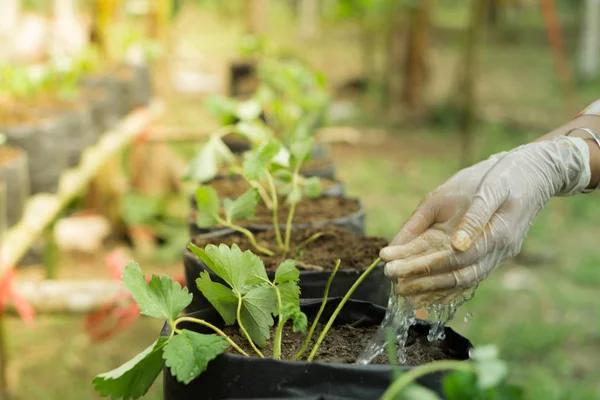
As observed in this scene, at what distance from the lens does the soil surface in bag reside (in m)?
2.21

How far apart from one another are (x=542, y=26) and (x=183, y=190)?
509 inches

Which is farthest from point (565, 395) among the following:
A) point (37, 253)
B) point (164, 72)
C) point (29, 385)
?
point (164, 72)

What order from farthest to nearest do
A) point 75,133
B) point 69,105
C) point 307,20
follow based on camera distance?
point 307,20
point 69,105
point 75,133

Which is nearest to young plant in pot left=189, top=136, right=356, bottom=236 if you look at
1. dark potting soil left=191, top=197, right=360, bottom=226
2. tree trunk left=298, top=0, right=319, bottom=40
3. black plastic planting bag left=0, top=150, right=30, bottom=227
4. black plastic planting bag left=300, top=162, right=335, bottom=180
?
dark potting soil left=191, top=197, right=360, bottom=226

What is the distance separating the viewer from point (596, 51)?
12.0 metres

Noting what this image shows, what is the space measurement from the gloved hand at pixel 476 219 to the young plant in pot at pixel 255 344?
0.09 metres

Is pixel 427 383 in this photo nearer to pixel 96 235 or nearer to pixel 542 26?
pixel 96 235

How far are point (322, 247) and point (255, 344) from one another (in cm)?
49

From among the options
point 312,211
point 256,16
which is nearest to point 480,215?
point 312,211

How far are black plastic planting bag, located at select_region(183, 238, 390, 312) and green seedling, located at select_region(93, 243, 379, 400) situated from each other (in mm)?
207

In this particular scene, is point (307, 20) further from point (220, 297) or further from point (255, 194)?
point (220, 297)

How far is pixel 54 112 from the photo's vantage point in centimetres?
406

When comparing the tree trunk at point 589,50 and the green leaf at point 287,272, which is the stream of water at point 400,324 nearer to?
the green leaf at point 287,272

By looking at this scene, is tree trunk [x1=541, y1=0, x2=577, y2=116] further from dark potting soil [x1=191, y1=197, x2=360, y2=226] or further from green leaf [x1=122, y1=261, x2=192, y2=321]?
green leaf [x1=122, y1=261, x2=192, y2=321]
